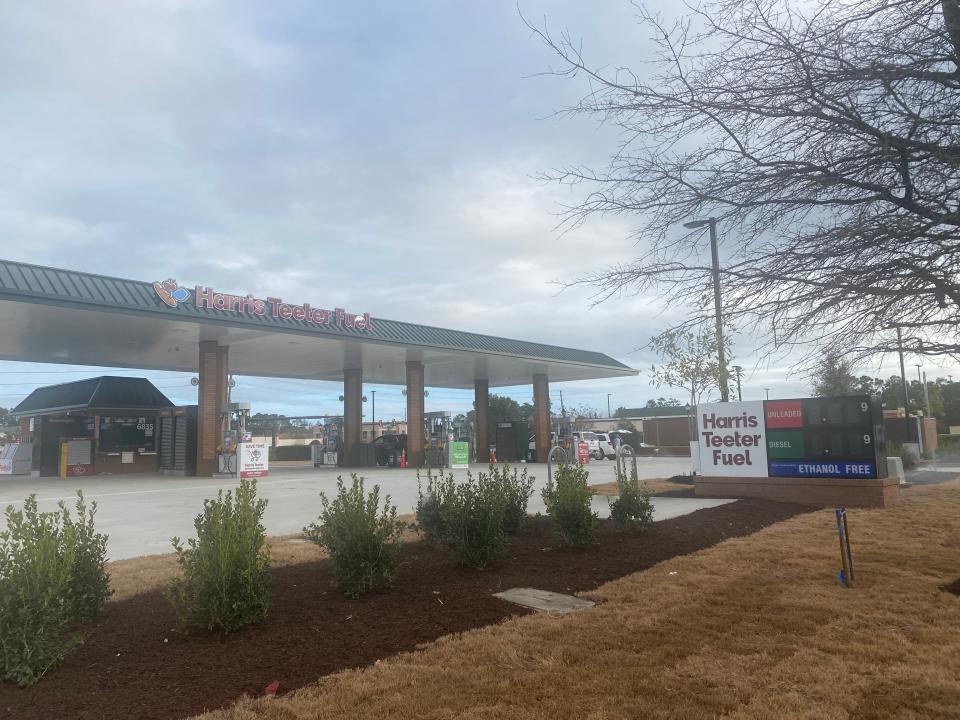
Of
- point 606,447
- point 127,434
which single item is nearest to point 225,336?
point 127,434

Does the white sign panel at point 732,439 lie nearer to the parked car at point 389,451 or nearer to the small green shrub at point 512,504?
the small green shrub at point 512,504

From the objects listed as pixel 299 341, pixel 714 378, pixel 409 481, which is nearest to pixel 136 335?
pixel 299 341

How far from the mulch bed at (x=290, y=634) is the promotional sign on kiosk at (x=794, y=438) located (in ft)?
20.2

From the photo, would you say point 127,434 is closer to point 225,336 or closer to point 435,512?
point 225,336

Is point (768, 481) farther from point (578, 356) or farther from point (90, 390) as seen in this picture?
point (90, 390)

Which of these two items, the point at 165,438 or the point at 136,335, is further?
the point at 165,438

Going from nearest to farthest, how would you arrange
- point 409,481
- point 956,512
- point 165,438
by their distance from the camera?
1. point 956,512
2. point 409,481
3. point 165,438

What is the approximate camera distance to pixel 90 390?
28156mm

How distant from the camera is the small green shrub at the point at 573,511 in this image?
777cm

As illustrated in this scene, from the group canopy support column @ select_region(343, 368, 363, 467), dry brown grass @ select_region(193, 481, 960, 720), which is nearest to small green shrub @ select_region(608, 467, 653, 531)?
dry brown grass @ select_region(193, 481, 960, 720)

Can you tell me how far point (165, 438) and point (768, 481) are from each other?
2343cm

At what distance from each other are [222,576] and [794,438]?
11.4 metres

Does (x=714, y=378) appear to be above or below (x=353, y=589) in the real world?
above

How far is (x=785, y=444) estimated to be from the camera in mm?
13172
